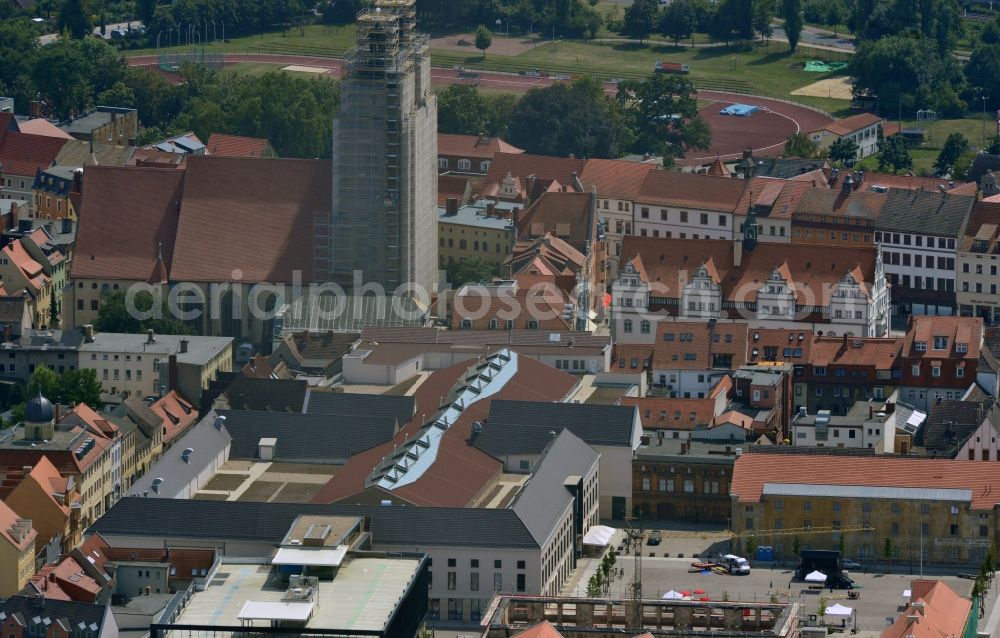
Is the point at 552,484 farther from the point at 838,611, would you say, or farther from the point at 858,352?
the point at 858,352

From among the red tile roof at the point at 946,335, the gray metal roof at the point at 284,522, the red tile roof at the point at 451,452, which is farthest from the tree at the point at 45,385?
the red tile roof at the point at 946,335

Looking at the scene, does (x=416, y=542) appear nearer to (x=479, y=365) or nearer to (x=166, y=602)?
(x=166, y=602)

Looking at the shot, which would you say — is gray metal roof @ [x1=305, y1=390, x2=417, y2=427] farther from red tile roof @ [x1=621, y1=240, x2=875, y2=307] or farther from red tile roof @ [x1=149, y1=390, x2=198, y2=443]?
red tile roof @ [x1=621, y1=240, x2=875, y2=307]

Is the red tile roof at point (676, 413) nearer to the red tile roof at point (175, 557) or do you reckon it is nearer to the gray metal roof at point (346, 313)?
the gray metal roof at point (346, 313)

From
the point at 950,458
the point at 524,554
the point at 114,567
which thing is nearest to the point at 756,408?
the point at 950,458

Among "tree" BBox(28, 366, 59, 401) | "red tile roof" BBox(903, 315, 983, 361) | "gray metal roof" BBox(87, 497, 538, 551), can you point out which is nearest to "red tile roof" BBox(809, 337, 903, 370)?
"red tile roof" BBox(903, 315, 983, 361)

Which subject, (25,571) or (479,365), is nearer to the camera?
(25,571)

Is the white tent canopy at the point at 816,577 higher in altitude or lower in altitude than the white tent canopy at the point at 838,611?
lower
